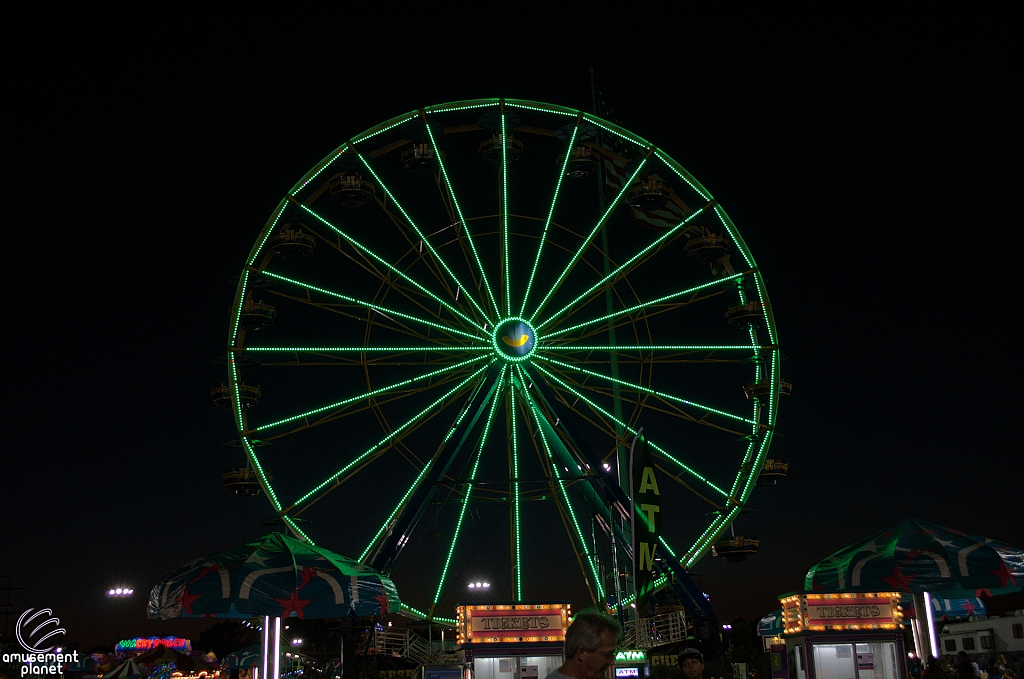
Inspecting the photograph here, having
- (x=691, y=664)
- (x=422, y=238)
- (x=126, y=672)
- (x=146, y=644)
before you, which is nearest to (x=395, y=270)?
(x=422, y=238)

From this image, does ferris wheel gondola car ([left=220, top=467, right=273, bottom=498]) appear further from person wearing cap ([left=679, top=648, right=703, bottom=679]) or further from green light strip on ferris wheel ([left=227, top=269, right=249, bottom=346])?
person wearing cap ([left=679, top=648, right=703, bottom=679])

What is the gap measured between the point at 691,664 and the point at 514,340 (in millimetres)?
14353

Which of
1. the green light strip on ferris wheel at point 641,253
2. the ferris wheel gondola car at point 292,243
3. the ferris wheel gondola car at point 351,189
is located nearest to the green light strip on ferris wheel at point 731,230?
the green light strip on ferris wheel at point 641,253

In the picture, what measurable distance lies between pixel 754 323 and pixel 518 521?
6.52 meters

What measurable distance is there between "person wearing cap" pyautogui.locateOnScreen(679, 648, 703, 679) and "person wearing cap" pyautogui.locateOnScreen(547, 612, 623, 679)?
6.52 ft

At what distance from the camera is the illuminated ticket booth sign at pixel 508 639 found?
16.6m

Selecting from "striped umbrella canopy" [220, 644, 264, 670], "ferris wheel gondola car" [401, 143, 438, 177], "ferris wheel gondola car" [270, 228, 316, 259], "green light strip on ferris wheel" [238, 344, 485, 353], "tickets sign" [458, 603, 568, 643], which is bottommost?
"striped umbrella canopy" [220, 644, 264, 670]

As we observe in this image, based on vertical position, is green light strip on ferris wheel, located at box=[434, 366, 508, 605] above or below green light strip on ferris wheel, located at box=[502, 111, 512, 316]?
below

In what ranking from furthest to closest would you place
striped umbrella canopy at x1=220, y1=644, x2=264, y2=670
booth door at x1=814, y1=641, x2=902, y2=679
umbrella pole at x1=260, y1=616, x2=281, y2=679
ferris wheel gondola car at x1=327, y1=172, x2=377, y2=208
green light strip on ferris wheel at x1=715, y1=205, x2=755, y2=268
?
1. striped umbrella canopy at x1=220, y1=644, x2=264, y2=670
2. green light strip on ferris wheel at x1=715, y1=205, x2=755, y2=268
3. ferris wheel gondola car at x1=327, y1=172, x2=377, y2=208
4. booth door at x1=814, y1=641, x2=902, y2=679
5. umbrella pole at x1=260, y1=616, x2=281, y2=679

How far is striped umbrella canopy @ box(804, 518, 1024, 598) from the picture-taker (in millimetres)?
14305

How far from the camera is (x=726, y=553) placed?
21344 mm

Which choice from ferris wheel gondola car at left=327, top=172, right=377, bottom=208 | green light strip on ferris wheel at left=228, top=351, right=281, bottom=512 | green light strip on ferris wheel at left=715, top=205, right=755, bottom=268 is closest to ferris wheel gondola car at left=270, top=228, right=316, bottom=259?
ferris wheel gondola car at left=327, top=172, right=377, bottom=208

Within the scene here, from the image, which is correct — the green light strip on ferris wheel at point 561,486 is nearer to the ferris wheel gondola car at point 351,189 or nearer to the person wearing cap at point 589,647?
the ferris wheel gondola car at point 351,189

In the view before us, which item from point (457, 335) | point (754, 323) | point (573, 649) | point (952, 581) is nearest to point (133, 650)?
point (457, 335)
